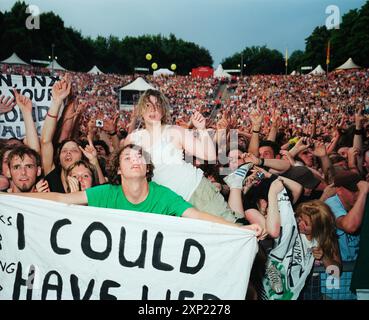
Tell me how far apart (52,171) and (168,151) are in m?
0.99

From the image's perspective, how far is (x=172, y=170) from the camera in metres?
2.93

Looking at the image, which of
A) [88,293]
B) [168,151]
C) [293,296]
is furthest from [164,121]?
[293,296]

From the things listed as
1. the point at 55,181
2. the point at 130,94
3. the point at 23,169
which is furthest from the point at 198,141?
the point at 130,94

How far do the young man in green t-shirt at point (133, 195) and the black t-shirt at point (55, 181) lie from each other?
15.9 inches

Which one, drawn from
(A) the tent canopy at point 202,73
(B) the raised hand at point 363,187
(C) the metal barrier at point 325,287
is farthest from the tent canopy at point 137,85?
(A) the tent canopy at point 202,73

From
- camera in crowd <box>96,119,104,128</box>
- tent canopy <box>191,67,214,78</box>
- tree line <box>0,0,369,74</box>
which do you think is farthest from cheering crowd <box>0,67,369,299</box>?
tent canopy <box>191,67,214,78</box>

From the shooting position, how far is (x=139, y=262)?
2.66 metres

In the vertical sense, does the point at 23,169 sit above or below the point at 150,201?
above

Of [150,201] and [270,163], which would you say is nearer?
[150,201]

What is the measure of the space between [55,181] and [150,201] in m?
0.90

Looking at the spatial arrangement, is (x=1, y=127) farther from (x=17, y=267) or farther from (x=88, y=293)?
(x=88, y=293)

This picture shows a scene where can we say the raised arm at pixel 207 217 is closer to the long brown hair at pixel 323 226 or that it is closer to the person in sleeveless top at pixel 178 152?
the person in sleeveless top at pixel 178 152

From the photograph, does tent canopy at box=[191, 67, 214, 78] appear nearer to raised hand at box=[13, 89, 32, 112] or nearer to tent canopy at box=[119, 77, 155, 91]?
tent canopy at box=[119, 77, 155, 91]

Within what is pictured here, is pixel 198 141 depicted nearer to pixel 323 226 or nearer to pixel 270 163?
pixel 270 163
